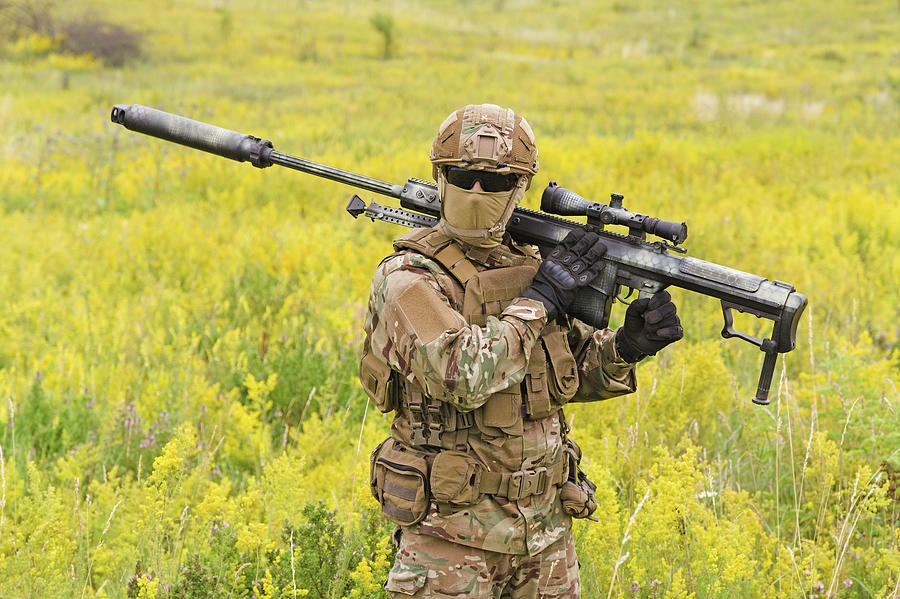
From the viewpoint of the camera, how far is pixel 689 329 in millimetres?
5621

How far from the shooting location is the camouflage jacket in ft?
6.95

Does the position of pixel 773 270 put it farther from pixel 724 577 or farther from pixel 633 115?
pixel 633 115

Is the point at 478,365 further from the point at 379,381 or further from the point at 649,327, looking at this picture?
the point at 649,327

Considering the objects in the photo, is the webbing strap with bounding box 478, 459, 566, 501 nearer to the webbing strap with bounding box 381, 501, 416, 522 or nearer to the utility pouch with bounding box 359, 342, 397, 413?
the webbing strap with bounding box 381, 501, 416, 522

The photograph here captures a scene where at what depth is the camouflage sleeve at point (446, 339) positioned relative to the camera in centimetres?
210

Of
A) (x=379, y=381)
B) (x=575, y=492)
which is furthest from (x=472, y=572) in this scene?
(x=379, y=381)

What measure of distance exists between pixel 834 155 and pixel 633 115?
515 centimetres

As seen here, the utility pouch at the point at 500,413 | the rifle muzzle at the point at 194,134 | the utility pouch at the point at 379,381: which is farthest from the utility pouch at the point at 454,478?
the rifle muzzle at the point at 194,134

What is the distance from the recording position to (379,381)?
235cm

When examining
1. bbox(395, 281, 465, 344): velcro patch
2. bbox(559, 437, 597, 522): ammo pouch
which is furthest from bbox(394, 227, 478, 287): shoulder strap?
bbox(559, 437, 597, 522): ammo pouch

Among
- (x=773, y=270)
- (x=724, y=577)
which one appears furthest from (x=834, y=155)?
(x=724, y=577)

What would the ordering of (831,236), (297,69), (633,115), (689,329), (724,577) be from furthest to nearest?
(297,69) → (633,115) → (831,236) → (689,329) → (724,577)

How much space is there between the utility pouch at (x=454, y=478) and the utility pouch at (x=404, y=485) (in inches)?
1.6

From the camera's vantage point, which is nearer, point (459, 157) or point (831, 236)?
point (459, 157)
